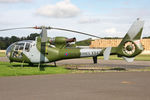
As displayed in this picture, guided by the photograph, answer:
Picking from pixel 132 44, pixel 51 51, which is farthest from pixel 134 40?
pixel 51 51

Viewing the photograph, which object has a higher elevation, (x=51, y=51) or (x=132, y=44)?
(x=132, y=44)

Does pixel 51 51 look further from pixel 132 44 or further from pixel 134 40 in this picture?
pixel 134 40

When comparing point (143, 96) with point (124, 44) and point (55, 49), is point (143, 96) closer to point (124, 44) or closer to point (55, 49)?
point (124, 44)

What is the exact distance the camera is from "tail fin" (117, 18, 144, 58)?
1997cm

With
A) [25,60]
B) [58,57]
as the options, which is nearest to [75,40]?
[58,57]

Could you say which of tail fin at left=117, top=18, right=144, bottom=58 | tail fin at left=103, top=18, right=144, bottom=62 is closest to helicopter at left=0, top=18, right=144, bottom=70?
tail fin at left=103, top=18, right=144, bottom=62

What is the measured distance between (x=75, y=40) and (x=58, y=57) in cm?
282

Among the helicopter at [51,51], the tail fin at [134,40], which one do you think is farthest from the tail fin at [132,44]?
the helicopter at [51,51]

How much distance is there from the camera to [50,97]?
8.88 metres

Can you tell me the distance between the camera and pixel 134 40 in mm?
20219

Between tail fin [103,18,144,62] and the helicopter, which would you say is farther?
the helicopter

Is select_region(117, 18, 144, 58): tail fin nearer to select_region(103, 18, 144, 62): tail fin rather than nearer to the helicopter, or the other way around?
select_region(103, 18, 144, 62): tail fin

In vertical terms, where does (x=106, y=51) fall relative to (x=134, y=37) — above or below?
below

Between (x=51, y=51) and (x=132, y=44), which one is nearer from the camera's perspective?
(x=132, y=44)
